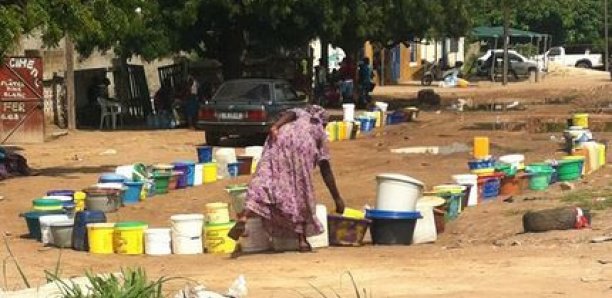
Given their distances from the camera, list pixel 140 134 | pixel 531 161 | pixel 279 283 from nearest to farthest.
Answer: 1. pixel 279 283
2. pixel 531 161
3. pixel 140 134

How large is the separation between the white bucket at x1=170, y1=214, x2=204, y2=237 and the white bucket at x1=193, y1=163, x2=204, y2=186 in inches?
215

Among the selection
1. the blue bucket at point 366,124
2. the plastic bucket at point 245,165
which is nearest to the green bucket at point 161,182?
the plastic bucket at point 245,165

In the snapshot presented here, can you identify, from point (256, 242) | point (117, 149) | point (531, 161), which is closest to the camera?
point (256, 242)

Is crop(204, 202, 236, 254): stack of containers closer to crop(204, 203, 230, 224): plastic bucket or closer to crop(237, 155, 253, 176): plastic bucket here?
crop(204, 203, 230, 224): plastic bucket

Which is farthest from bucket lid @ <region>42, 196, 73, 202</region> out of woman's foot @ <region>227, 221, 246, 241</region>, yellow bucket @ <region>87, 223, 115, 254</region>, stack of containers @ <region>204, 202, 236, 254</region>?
woman's foot @ <region>227, 221, 246, 241</region>

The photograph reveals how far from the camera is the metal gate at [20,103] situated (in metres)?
25.1

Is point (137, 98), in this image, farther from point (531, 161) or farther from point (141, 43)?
point (531, 161)

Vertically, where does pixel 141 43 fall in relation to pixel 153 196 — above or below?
above

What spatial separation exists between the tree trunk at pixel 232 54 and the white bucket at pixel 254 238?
67.4 feet

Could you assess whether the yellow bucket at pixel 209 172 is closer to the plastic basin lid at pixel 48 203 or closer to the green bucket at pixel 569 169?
the plastic basin lid at pixel 48 203

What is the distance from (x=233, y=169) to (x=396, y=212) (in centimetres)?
676

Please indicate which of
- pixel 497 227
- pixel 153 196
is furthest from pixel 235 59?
pixel 497 227

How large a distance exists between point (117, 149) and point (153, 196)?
8.43 m

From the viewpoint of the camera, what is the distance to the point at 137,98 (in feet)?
110
